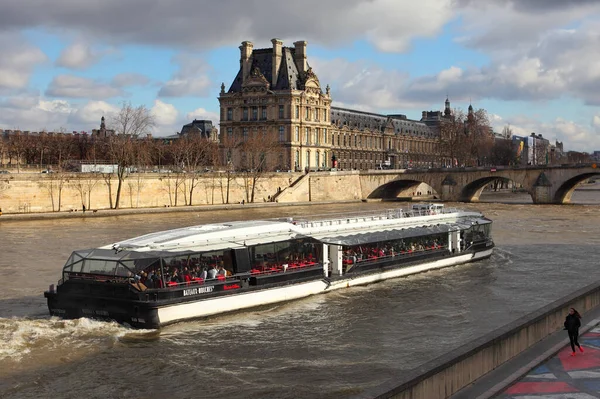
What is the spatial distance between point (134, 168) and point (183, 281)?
191 ft

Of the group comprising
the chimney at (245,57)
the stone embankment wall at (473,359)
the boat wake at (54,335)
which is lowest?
the boat wake at (54,335)

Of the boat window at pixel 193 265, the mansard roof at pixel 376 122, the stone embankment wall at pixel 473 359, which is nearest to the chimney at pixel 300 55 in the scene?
the mansard roof at pixel 376 122

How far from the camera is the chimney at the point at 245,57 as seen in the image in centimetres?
11469

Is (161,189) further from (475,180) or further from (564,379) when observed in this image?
(564,379)

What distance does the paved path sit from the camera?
1385 cm

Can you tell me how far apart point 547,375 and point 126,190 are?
213 ft

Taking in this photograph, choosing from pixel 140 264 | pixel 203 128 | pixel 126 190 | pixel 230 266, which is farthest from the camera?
pixel 203 128

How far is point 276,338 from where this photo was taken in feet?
73.7

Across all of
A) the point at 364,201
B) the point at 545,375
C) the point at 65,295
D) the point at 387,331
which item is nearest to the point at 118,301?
the point at 65,295

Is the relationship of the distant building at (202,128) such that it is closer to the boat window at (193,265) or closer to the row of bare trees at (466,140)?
the row of bare trees at (466,140)

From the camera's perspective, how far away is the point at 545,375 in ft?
49.2

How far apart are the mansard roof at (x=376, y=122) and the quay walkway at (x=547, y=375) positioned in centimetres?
11689

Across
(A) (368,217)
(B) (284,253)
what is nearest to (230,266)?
(B) (284,253)

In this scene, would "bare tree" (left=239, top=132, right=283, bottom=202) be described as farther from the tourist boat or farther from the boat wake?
the boat wake
